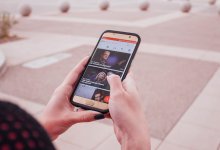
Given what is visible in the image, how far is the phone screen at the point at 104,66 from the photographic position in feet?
6.73

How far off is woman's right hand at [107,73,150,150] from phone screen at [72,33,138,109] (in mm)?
394

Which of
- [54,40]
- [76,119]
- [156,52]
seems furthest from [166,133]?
[54,40]

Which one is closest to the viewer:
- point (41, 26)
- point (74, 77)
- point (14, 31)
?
point (74, 77)

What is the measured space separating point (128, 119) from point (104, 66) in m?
0.68

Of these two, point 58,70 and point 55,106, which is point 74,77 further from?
point 58,70

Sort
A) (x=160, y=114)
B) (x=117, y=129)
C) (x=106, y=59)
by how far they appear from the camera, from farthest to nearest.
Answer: (x=160, y=114)
(x=106, y=59)
(x=117, y=129)

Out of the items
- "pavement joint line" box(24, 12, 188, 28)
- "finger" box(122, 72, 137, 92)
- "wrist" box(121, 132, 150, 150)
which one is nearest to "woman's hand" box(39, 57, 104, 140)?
"finger" box(122, 72, 137, 92)

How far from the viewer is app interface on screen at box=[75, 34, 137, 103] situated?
2062mm

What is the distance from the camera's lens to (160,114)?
504 cm

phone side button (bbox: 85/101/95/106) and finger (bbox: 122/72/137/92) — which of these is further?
phone side button (bbox: 85/101/95/106)

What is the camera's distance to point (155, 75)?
275 inches

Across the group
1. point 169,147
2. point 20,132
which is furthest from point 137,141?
point 169,147

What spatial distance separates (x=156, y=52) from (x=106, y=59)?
692 cm

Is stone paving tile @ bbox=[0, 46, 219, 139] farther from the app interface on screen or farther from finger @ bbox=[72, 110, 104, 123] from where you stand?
finger @ bbox=[72, 110, 104, 123]
